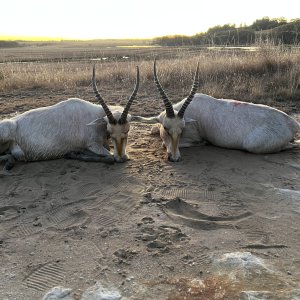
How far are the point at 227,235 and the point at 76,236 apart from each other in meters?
1.74

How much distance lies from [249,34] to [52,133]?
29.4m

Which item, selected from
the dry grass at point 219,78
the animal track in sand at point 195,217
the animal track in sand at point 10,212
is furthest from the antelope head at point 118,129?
the dry grass at point 219,78

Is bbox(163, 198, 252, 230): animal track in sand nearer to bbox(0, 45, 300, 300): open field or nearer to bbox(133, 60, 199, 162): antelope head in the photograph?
bbox(0, 45, 300, 300): open field

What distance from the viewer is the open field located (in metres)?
4.02

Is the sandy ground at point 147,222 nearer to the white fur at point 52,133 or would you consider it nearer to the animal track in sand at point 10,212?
the animal track in sand at point 10,212

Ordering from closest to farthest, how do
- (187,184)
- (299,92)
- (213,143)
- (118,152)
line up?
1. (187,184)
2. (118,152)
3. (213,143)
4. (299,92)

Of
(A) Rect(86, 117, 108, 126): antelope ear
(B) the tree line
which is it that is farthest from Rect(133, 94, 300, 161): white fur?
(B) the tree line

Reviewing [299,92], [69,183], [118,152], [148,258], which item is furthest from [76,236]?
[299,92]

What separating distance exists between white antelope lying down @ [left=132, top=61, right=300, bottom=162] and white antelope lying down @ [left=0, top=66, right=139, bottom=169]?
0.84 meters

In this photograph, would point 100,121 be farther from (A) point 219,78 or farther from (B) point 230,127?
(A) point 219,78

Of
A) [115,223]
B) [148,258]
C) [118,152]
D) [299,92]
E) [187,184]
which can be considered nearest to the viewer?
[148,258]

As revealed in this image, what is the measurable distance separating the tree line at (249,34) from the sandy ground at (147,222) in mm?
17484

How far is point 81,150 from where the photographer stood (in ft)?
25.1

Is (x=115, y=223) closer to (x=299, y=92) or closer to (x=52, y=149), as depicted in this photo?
(x=52, y=149)
